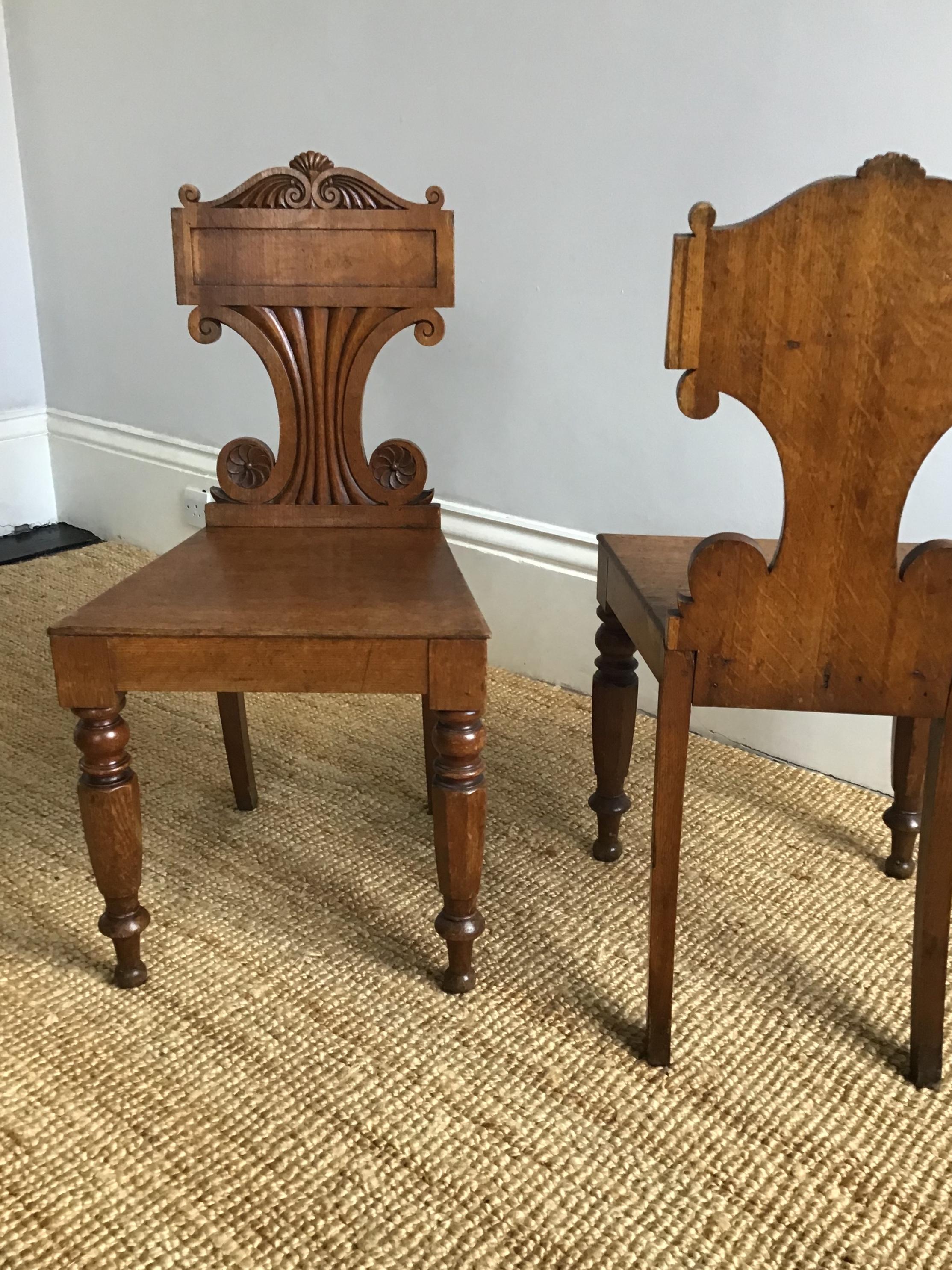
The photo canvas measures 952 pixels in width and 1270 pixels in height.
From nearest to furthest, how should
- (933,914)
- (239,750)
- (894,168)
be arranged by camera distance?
1. (894,168)
2. (933,914)
3. (239,750)

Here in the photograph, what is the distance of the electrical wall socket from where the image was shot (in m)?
2.61

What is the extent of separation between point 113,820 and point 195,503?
165cm

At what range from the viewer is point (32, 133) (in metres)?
2.75

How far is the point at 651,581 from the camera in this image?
1.12 meters

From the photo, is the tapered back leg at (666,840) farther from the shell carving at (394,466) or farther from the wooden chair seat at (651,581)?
the shell carving at (394,466)

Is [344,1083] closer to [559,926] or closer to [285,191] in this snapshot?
[559,926]

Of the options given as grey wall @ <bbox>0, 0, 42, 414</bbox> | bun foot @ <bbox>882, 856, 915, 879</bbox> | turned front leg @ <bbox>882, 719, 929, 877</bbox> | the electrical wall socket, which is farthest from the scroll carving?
grey wall @ <bbox>0, 0, 42, 414</bbox>

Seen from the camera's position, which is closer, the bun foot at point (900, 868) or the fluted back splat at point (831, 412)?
the fluted back splat at point (831, 412)

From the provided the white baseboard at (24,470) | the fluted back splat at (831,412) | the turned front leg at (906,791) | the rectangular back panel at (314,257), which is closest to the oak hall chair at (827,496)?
the fluted back splat at (831,412)

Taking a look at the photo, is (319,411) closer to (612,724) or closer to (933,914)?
(612,724)

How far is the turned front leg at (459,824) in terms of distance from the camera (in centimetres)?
108

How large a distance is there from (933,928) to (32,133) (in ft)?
9.54

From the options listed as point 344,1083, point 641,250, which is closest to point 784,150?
point 641,250

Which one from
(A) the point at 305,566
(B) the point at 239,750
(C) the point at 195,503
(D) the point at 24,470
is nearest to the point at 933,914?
(A) the point at 305,566
